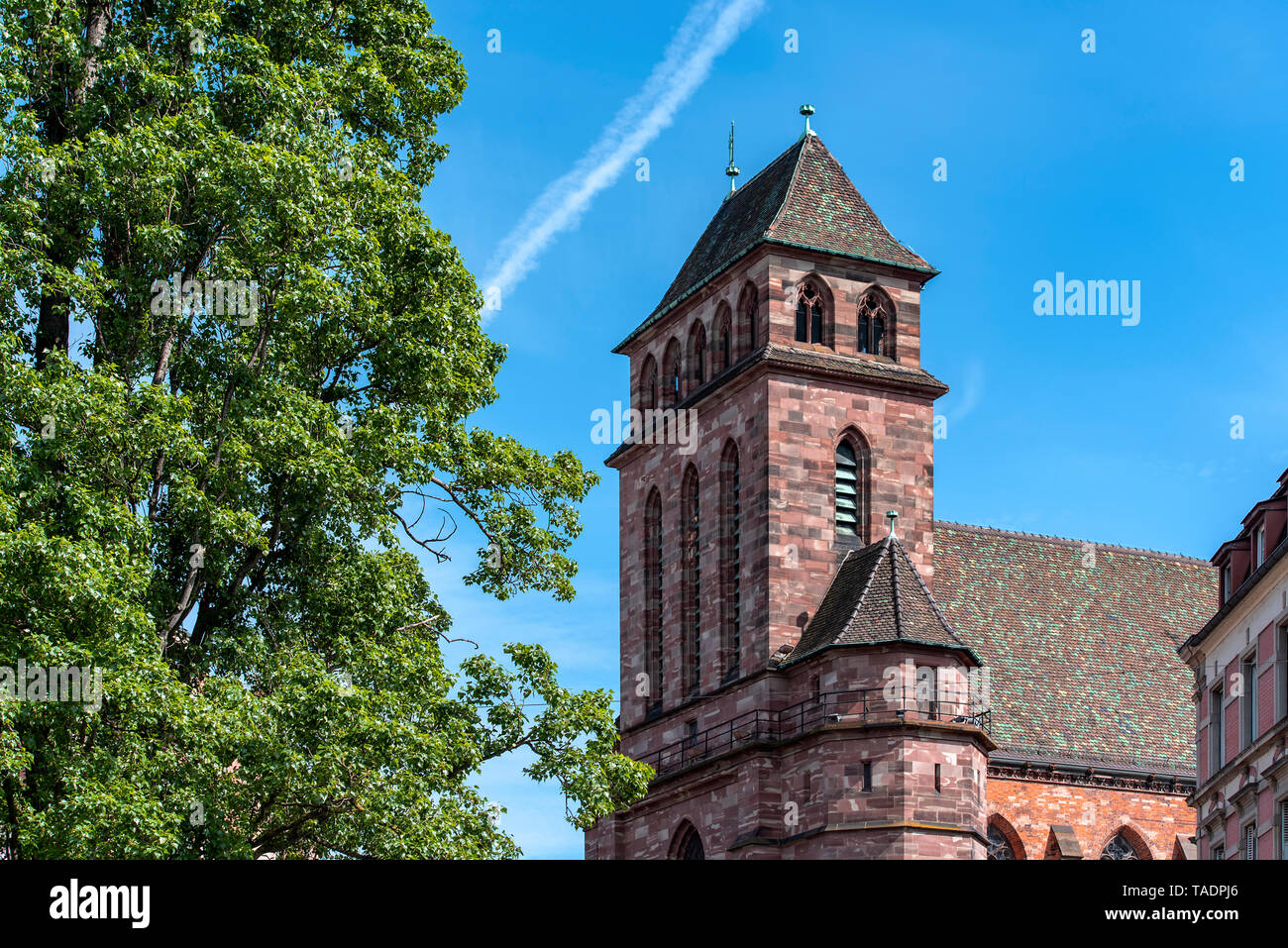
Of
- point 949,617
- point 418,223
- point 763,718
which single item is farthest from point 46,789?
point 949,617

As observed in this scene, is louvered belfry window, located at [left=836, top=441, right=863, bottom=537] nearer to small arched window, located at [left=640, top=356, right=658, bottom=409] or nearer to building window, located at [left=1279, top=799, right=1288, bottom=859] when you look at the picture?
small arched window, located at [left=640, top=356, right=658, bottom=409]

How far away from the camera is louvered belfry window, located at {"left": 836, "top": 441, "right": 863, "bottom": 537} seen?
5506 cm

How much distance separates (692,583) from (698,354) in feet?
22.0

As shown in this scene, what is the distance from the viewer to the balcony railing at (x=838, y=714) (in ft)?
157

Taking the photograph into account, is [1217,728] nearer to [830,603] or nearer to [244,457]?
[830,603]

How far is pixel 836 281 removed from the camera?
185ft

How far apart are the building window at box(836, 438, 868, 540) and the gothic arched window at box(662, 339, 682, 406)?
241 inches

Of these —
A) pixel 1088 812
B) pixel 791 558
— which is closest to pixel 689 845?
pixel 791 558

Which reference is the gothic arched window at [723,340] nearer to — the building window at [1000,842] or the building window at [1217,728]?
the building window at [1000,842]

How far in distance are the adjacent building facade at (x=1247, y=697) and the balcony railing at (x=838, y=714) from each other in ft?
19.6

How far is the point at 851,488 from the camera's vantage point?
5547cm

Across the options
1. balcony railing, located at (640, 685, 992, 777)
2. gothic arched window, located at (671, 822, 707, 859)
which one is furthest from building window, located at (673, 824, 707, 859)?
balcony railing, located at (640, 685, 992, 777)
